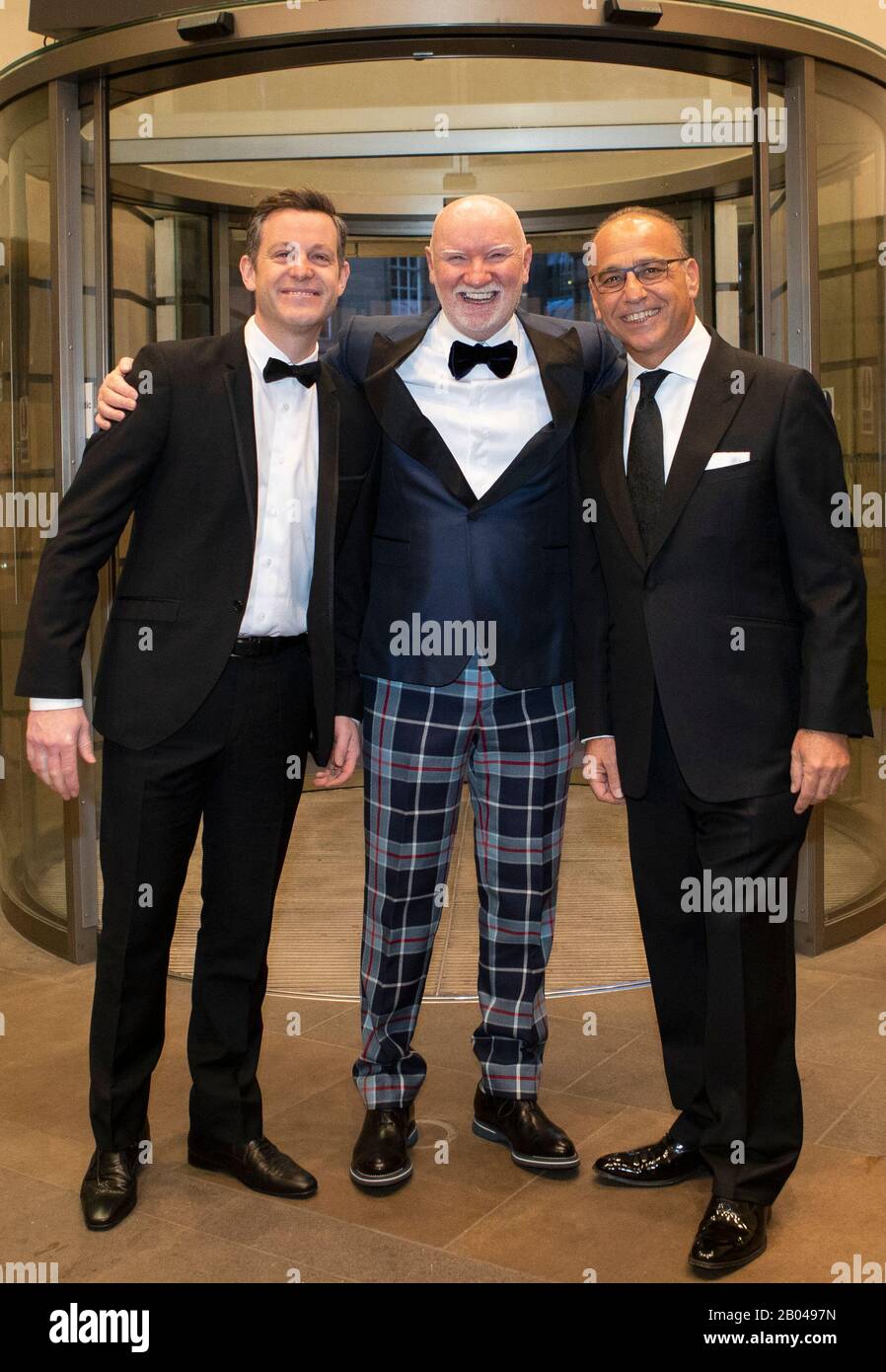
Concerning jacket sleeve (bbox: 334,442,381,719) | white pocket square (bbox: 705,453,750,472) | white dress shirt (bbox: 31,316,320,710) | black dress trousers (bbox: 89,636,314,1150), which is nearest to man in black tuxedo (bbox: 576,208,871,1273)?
white pocket square (bbox: 705,453,750,472)

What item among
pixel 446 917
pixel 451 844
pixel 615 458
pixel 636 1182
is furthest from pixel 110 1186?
pixel 446 917

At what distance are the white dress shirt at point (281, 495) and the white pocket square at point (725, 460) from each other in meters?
0.79

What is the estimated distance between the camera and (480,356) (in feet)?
8.89

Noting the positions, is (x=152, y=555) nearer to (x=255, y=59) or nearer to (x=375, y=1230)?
(x=375, y=1230)

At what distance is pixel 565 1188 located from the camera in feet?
9.14

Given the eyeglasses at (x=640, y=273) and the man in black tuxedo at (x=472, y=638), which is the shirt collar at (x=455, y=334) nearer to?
the man in black tuxedo at (x=472, y=638)

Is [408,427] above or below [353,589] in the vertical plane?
above

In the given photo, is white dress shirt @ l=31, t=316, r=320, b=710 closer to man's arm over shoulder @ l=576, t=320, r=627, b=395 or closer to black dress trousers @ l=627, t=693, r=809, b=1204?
man's arm over shoulder @ l=576, t=320, r=627, b=395

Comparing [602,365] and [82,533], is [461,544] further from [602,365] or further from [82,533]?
[82,533]

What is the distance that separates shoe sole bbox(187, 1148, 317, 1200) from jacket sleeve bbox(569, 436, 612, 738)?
1.11 meters

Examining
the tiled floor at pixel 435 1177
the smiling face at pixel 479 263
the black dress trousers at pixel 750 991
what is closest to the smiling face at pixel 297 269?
the smiling face at pixel 479 263

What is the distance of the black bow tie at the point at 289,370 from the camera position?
262 centimetres

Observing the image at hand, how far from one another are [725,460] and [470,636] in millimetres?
624

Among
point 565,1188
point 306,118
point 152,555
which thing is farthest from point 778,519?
point 306,118
